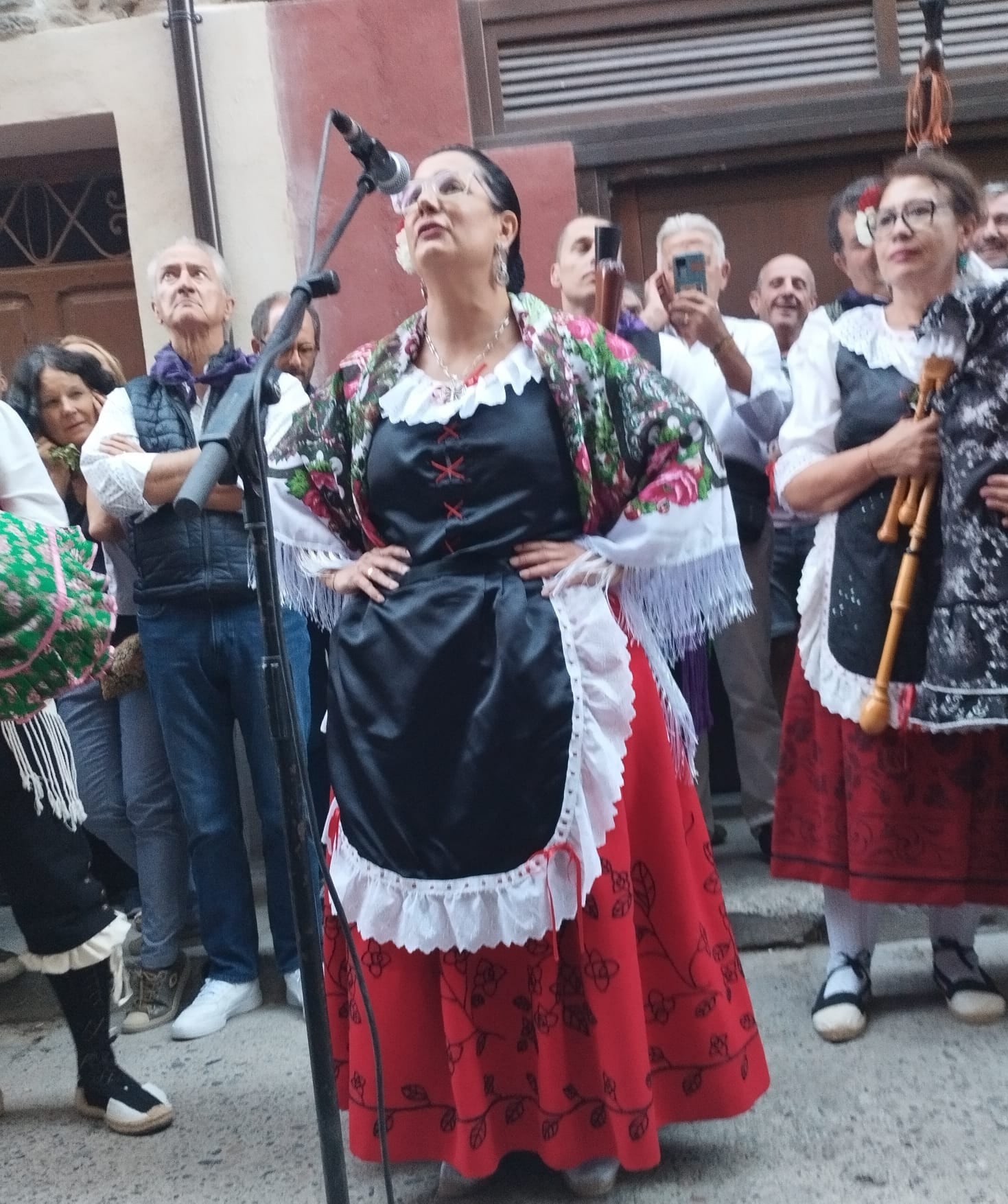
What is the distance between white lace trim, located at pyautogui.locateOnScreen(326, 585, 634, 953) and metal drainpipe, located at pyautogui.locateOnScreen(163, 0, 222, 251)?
2654mm

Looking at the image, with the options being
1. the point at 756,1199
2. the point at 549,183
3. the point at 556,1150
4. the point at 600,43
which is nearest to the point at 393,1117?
the point at 556,1150

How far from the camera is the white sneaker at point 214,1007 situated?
2.84m

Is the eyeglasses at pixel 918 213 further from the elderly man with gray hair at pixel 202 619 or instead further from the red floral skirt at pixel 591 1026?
the elderly man with gray hair at pixel 202 619

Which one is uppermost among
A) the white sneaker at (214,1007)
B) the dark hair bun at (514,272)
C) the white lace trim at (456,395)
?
the dark hair bun at (514,272)

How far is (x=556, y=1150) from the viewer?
200 centimetres

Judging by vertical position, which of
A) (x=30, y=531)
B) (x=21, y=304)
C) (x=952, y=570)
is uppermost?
(x=21, y=304)

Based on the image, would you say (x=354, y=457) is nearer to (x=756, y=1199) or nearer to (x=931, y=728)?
(x=931, y=728)

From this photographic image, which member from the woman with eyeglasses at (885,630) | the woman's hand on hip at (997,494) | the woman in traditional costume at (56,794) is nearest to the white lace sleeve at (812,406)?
the woman with eyeglasses at (885,630)

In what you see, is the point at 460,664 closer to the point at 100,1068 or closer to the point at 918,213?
the point at 100,1068

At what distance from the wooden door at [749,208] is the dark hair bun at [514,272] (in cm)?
217

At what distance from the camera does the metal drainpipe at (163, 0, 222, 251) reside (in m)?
4.12

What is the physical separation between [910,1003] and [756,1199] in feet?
2.64

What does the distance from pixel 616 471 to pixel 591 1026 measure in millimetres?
890

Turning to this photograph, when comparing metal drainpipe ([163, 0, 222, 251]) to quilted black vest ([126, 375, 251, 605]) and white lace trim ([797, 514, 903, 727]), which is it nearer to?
quilted black vest ([126, 375, 251, 605])
